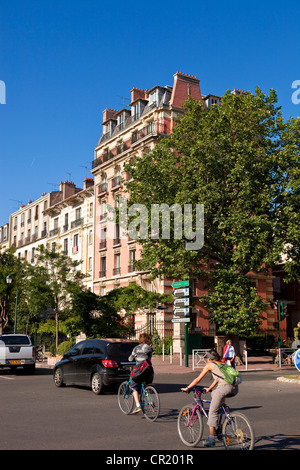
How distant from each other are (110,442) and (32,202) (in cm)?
5841

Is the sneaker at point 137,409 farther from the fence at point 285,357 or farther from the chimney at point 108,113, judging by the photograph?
the chimney at point 108,113

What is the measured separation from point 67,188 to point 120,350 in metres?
44.9

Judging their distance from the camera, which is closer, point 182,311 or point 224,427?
point 224,427

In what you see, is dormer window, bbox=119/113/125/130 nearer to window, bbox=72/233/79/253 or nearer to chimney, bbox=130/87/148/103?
chimney, bbox=130/87/148/103

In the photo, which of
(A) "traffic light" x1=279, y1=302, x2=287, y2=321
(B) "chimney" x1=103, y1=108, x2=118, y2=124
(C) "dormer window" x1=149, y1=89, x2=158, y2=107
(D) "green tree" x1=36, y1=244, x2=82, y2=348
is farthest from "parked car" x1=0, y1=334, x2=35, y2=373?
(B) "chimney" x1=103, y1=108, x2=118, y2=124

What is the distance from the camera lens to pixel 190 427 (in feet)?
23.9

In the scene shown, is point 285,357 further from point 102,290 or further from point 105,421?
point 105,421

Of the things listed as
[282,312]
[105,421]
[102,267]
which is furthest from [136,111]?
[105,421]

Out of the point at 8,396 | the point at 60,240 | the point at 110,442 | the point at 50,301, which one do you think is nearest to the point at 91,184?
the point at 60,240

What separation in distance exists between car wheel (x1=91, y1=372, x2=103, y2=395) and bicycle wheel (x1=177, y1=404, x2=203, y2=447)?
698cm

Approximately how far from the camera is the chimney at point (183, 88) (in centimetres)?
4053

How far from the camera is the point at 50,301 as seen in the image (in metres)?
33.8

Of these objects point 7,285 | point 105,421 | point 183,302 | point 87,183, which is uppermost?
point 87,183
